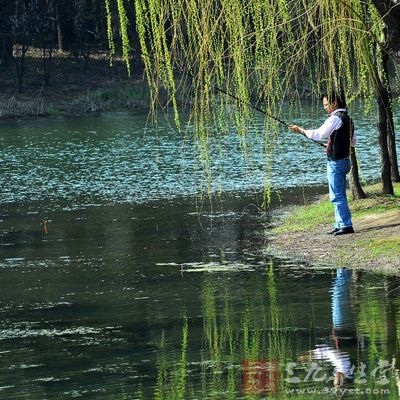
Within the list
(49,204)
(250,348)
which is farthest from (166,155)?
(250,348)

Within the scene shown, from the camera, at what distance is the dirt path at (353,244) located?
1269 cm

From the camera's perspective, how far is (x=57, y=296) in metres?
12.2

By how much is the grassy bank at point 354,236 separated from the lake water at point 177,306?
360 mm

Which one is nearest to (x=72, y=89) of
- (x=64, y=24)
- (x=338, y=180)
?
(x=64, y=24)

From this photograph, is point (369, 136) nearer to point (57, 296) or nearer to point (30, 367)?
point (57, 296)

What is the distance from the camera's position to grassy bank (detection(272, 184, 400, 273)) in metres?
12.8

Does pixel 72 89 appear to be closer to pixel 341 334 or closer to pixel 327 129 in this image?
pixel 327 129

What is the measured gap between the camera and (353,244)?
44.7 feet

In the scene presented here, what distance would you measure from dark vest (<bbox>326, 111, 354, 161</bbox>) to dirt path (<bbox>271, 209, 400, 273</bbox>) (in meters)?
0.97

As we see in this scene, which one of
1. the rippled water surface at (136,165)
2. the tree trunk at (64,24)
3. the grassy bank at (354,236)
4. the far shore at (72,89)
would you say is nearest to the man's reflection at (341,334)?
the grassy bank at (354,236)

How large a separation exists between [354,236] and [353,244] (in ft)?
1.40

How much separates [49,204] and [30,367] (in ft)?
41.5

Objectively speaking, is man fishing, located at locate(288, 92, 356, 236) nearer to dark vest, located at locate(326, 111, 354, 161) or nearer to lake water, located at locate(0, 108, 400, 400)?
dark vest, located at locate(326, 111, 354, 161)

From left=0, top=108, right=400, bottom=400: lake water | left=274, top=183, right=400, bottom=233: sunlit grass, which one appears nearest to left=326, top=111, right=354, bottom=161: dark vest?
left=0, top=108, right=400, bottom=400: lake water
